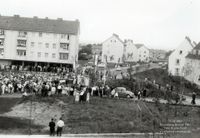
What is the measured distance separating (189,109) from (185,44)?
41.8m

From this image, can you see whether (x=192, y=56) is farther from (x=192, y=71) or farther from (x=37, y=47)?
(x=37, y=47)

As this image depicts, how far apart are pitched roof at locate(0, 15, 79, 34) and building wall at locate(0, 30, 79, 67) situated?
1050 millimetres

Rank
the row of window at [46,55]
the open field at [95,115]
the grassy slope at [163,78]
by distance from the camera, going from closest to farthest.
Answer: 1. the open field at [95,115]
2. the grassy slope at [163,78]
3. the row of window at [46,55]

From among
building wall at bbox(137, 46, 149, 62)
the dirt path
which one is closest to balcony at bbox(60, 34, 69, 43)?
the dirt path

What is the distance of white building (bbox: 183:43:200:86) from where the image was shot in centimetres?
6954

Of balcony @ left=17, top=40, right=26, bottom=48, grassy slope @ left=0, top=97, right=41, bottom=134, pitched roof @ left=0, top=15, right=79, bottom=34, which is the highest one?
pitched roof @ left=0, top=15, right=79, bottom=34

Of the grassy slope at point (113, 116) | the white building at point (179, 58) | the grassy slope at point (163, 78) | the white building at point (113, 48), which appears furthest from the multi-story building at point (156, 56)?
the grassy slope at point (113, 116)

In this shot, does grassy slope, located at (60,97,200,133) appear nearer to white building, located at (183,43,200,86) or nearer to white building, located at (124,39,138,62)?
white building, located at (183,43,200,86)

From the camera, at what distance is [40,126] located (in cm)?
2912

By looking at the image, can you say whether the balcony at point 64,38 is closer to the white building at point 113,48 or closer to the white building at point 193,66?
the white building at point 193,66

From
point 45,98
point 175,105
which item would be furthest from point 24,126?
point 175,105

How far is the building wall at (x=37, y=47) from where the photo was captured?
76125mm

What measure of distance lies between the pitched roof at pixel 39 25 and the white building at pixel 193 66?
77.2 feet

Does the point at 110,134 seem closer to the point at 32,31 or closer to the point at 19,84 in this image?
the point at 19,84
